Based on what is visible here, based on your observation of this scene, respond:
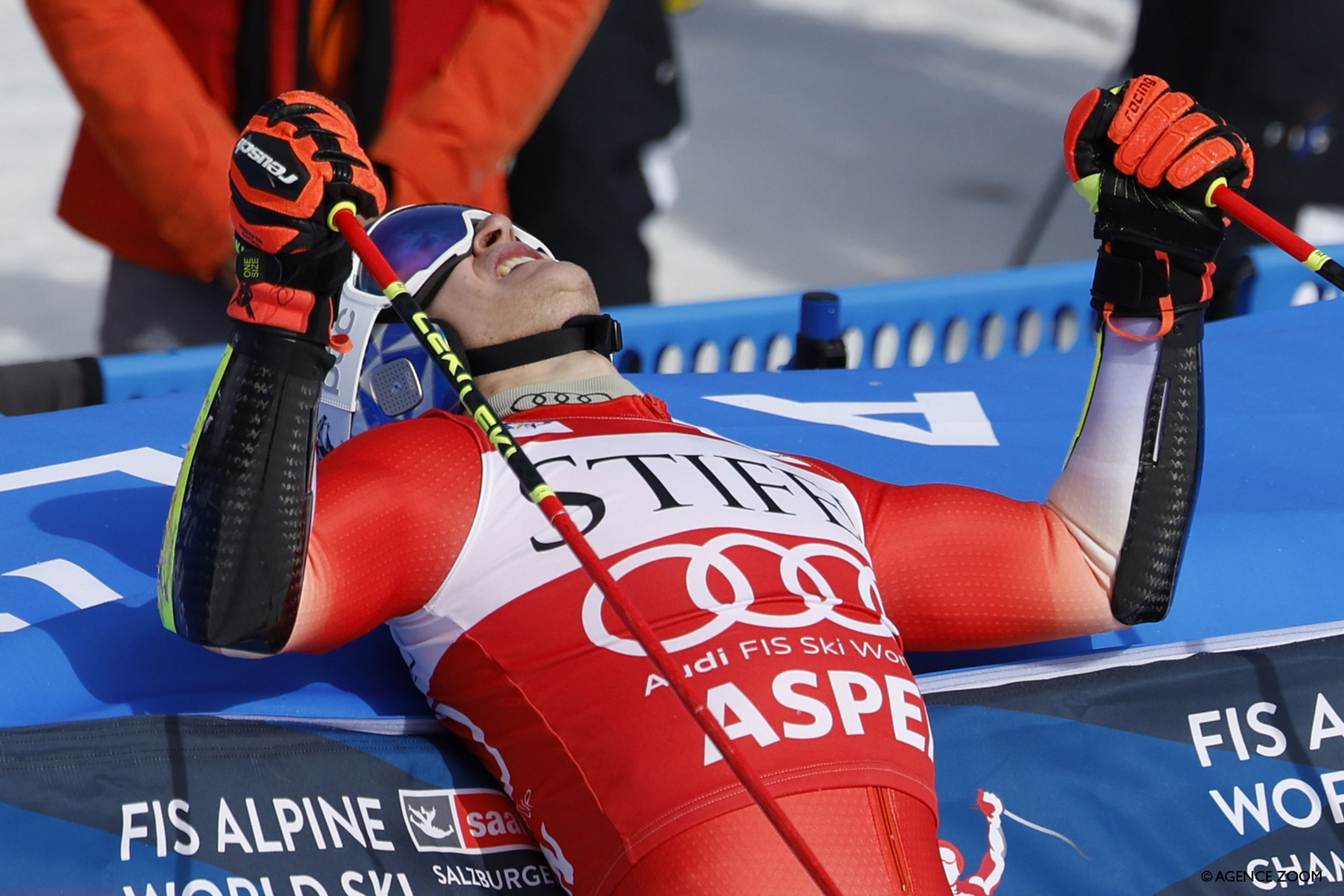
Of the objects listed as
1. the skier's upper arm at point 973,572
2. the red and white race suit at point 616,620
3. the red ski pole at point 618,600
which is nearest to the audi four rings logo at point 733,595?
the red and white race suit at point 616,620

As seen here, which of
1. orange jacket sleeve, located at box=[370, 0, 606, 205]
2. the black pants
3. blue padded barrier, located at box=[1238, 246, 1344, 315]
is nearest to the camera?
orange jacket sleeve, located at box=[370, 0, 606, 205]

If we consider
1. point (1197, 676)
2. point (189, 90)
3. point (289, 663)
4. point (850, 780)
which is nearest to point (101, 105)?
point (189, 90)

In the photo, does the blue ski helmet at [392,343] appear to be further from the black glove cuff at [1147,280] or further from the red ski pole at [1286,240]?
the red ski pole at [1286,240]

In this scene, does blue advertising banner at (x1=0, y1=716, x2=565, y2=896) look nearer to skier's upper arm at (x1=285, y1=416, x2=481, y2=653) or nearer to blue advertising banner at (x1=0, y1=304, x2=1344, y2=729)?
blue advertising banner at (x1=0, y1=304, x2=1344, y2=729)

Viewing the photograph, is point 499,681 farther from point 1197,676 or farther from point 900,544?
point 1197,676

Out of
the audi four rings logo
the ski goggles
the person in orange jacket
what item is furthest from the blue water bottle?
the audi four rings logo

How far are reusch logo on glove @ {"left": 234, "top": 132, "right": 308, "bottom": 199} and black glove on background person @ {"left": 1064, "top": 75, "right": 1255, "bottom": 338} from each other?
0.92 m

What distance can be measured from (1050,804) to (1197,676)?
0.31m

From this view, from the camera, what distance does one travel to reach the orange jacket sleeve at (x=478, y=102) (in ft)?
9.59

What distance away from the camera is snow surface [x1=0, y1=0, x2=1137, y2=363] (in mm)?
5621

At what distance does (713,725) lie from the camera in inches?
56.9

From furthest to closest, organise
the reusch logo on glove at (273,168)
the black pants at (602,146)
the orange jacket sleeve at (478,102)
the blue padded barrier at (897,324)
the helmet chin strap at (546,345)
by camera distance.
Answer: the black pants at (602,146) < the blue padded barrier at (897,324) < the orange jacket sleeve at (478,102) < the helmet chin strap at (546,345) < the reusch logo on glove at (273,168)
